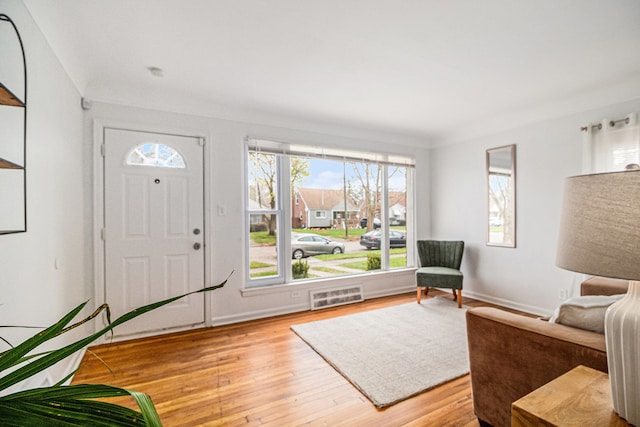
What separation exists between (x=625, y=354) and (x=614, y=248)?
15.4 inches

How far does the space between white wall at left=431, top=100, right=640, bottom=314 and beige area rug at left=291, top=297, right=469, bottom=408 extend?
760 mm

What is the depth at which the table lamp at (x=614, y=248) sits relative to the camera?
2.71 feet

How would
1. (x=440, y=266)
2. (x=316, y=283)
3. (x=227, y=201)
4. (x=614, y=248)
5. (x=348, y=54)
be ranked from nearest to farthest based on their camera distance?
(x=614, y=248) < (x=348, y=54) < (x=227, y=201) < (x=316, y=283) < (x=440, y=266)

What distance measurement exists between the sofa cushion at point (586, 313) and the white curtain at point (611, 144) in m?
2.09

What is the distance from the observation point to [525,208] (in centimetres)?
356

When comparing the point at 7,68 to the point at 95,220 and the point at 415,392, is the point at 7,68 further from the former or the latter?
the point at 415,392

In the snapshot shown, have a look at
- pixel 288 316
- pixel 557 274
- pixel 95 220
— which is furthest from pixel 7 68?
pixel 557 274

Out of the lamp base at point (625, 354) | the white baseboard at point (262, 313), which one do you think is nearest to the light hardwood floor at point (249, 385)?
the white baseboard at point (262, 313)

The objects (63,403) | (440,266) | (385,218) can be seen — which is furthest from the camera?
(385,218)

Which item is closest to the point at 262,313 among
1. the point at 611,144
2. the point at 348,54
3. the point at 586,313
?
the point at 348,54

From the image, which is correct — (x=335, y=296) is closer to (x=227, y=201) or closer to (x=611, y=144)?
(x=227, y=201)

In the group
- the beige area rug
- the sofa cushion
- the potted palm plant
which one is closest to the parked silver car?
the beige area rug

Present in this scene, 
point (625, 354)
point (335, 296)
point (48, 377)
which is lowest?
point (335, 296)

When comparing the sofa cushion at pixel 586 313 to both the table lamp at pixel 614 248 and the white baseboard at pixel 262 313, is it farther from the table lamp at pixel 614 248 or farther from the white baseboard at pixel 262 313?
the white baseboard at pixel 262 313
